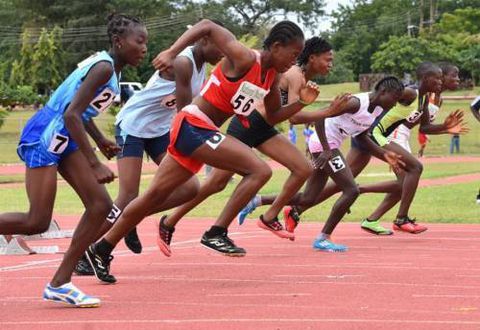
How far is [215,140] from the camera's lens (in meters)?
7.67

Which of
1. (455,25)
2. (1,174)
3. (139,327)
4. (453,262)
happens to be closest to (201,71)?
(453,262)

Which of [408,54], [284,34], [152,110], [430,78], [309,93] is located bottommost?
[408,54]

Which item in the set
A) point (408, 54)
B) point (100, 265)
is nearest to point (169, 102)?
point (100, 265)

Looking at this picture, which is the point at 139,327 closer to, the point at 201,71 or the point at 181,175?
the point at 181,175

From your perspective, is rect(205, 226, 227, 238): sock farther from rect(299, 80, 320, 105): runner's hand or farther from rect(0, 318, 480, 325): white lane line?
rect(0, 318, 480, 325): white lane line

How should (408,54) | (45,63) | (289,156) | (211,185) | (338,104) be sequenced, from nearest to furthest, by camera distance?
(338,104), (289,156), (211,185), (45,63), (408,54)

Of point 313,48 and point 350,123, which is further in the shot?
point 350,123

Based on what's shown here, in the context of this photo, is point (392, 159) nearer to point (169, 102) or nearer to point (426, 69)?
point (426, 69)

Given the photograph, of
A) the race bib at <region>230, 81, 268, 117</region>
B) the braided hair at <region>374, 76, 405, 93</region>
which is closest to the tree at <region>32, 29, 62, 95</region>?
the braided hair at <region>374, 76, 405, 93</region>

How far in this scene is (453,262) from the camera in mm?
9234

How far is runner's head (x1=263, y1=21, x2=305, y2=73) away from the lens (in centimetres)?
785

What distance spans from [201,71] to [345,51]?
265 ft

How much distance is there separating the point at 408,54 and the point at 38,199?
214 ft

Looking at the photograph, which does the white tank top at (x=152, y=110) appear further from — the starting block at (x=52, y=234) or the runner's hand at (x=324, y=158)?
the starting block at (x=52, y=234)
